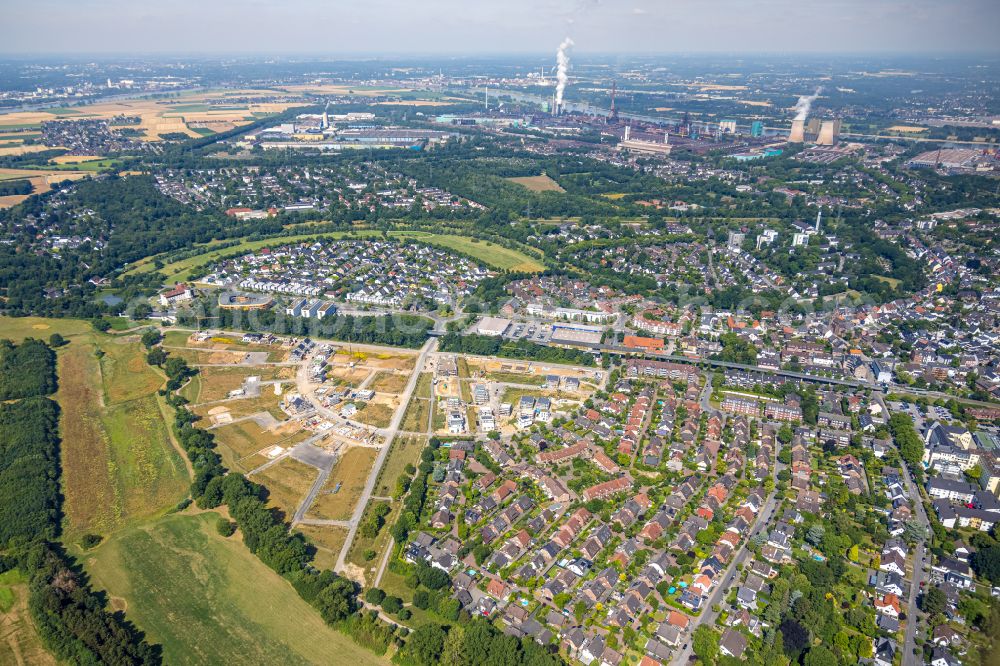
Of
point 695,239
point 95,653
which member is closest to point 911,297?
point 695,239

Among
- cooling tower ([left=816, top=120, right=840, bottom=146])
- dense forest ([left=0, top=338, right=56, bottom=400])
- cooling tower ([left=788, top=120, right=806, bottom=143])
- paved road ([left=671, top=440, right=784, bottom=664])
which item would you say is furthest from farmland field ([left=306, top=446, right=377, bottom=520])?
cooling tower ([left=788, top=120, right=806, bottom=143])

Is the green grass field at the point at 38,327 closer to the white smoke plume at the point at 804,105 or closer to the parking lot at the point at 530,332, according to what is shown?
the parking lot at the point at 530,332

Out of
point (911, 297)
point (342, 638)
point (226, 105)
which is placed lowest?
point (342, 638)

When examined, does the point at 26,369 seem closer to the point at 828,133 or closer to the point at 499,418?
the point at 499,418

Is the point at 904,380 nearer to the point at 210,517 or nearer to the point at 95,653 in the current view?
the point at 210,517

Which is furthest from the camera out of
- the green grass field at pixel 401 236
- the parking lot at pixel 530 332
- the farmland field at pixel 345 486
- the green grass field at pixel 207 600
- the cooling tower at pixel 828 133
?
the cooling tower at pixel 828 133

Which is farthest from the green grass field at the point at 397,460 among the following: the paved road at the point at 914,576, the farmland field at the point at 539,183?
the farmland field at the point at 539,183

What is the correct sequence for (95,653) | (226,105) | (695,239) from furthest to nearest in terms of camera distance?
1. (226,105)
2. (695,239)
3. (95,653)
